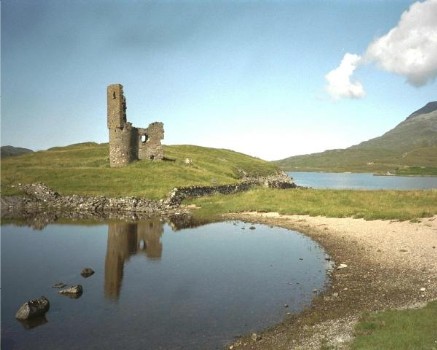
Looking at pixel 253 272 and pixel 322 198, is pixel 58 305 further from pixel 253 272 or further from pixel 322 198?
pixel 322 198

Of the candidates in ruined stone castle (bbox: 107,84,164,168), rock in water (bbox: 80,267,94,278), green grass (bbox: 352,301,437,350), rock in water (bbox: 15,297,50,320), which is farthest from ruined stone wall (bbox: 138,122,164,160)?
green grass (bbox: 352,301,437,350)

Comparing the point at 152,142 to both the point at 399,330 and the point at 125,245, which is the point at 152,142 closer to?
the point at 125,245

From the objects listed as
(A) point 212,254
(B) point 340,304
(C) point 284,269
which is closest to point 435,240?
(C) point 284,269

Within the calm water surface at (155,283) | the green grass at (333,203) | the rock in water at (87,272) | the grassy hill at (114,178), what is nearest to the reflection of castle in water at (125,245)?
the calm water surface at (155,283)

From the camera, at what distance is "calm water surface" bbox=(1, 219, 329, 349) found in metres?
16.8

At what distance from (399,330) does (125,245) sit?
79.7 feet

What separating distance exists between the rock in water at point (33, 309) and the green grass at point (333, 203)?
106 feet

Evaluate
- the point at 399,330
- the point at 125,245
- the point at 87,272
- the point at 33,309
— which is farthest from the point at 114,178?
the point at 399,330

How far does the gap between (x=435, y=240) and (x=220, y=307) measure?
20.5 m

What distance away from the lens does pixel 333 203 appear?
50781 mm

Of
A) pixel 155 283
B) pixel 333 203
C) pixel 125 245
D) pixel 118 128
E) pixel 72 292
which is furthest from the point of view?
pixel 118 128

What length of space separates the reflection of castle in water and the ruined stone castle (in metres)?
31.1

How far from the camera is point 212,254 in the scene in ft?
100

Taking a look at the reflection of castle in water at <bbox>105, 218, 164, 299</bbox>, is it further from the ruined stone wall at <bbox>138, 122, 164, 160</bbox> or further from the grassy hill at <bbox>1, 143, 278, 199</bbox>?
the ruined stone wall at <bbox>138, 122, 164, 160</bbox>
